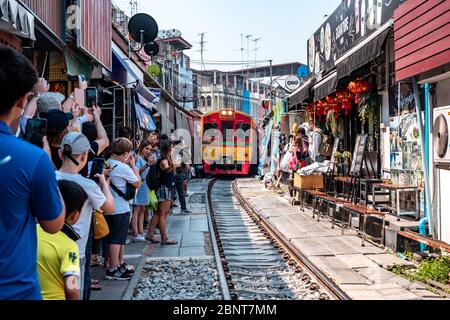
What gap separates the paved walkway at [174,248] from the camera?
6473mm

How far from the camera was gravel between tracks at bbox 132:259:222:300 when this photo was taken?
6352 mm

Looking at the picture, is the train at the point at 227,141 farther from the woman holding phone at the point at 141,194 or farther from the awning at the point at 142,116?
the woman holding phone at the point at 141,194

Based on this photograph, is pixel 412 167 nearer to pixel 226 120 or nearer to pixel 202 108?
pixel 226 120

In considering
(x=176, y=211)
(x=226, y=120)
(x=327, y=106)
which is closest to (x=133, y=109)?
(x=176, y=211)

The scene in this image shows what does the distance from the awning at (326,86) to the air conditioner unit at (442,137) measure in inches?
188

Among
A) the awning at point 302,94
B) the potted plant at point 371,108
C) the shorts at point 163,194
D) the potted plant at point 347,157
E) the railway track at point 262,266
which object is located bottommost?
the railway track at point 262,266

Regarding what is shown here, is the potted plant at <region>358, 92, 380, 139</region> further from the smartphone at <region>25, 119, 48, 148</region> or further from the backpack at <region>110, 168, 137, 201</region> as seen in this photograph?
the smartphone at <region>25, 119, 48, 148</region>

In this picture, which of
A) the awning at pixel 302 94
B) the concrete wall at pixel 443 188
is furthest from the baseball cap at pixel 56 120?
the awning at pixel 302 94

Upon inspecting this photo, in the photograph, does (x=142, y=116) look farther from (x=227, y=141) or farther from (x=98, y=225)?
(x=227, y=141)

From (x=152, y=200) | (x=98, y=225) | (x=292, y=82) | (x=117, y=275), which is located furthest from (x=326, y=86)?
(x=292, y=82)

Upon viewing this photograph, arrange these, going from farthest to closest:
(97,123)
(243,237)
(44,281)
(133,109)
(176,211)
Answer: (176,211), (133,109), (243,237), (97,123), (44,281)

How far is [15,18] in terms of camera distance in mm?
5773

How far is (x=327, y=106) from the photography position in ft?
51.0
